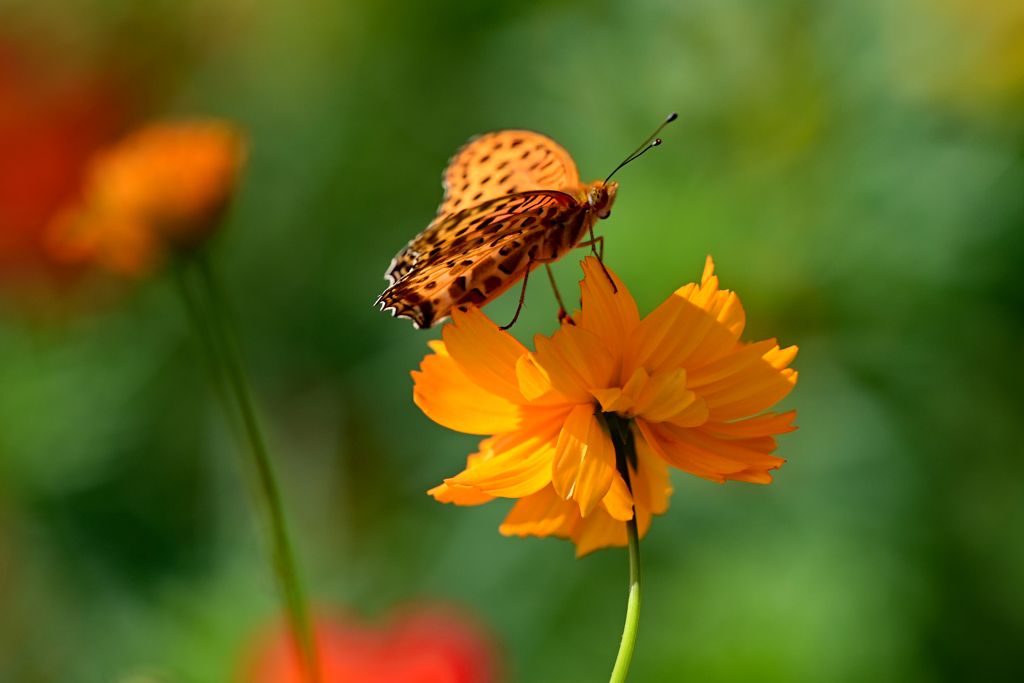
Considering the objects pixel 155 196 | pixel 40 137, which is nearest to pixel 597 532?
pixel 155 196

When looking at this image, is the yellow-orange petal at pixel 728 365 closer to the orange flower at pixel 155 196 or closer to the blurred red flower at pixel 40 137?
the orange flower at pixel 155 196

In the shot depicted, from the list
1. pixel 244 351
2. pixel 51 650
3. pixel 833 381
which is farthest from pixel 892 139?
pixel 51 650

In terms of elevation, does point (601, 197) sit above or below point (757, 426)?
above

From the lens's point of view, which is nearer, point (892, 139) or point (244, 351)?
point (892, 139)

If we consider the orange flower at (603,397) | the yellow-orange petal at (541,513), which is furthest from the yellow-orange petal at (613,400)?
the yellow-orange petal at (541,513)

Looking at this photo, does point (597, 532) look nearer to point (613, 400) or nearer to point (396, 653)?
point (613, 400)

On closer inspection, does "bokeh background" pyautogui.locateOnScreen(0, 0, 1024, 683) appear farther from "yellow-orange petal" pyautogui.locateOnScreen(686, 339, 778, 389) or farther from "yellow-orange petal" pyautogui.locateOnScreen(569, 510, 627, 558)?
"yellow-orange petal" pyautogui.locateOnScreen(686, 339, 778, 389)

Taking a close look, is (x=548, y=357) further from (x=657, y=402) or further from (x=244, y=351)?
(x=244, y=351)
